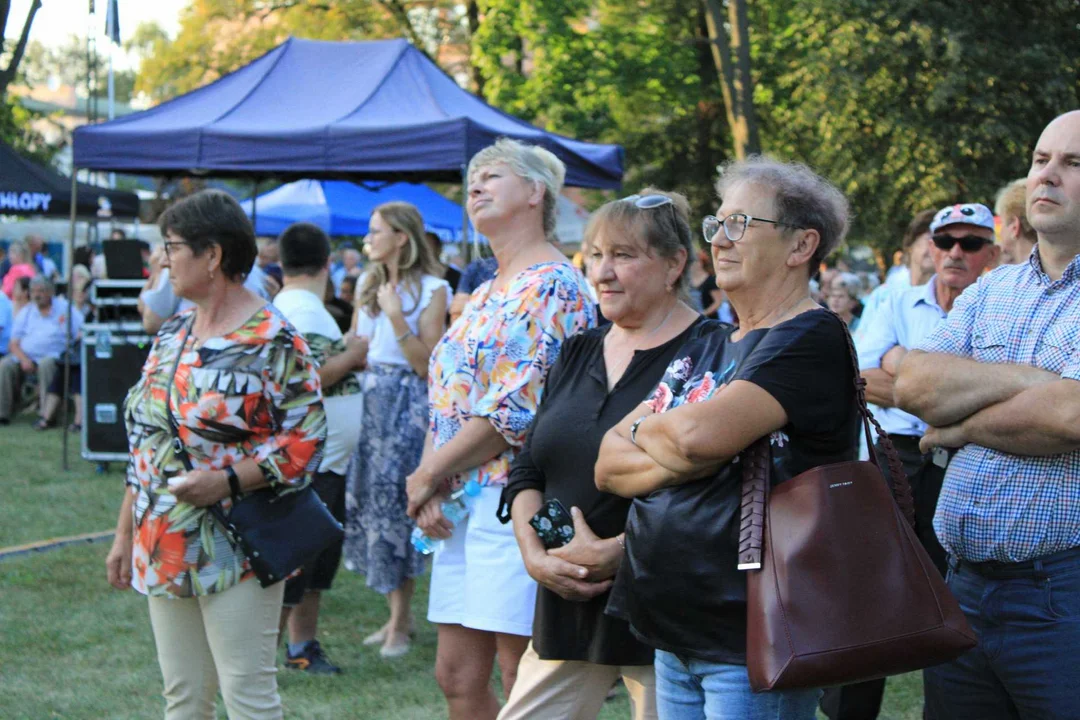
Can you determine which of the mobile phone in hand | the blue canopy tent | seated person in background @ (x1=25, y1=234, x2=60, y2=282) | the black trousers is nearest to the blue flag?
seated person in background @ (x1=25, y1=234, x2=60, y2=282)

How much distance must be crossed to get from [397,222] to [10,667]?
2.79 meters

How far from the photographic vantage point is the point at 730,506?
2.46 m

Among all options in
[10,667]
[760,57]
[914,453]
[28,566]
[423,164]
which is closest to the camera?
[914,453]

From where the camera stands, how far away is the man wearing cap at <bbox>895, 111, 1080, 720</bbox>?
277cm

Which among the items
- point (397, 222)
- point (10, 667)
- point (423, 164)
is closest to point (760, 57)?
point (423, 164)

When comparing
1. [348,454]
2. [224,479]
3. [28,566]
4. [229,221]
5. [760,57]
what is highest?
[760,57]

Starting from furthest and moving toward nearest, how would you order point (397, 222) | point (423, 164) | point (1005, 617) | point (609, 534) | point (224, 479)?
point (423, 164) < point (397, 222) < point (224, 479) < point (609, 534) < point (1005, 617)

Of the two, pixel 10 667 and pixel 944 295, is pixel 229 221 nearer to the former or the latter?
pixel 944 295

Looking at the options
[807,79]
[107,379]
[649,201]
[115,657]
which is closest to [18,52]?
[107,379]

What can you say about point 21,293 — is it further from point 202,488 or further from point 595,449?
point 595,449

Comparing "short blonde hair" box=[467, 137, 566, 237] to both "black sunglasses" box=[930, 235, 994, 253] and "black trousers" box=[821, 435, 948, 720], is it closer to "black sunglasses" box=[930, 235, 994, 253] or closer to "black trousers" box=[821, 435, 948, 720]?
"black trousers" box=[821, 435, 948, 720]

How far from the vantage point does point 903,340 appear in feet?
15.3

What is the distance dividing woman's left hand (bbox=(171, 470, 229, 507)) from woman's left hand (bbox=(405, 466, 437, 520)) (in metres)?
0.56

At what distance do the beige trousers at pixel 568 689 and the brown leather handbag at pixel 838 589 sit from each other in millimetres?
920
